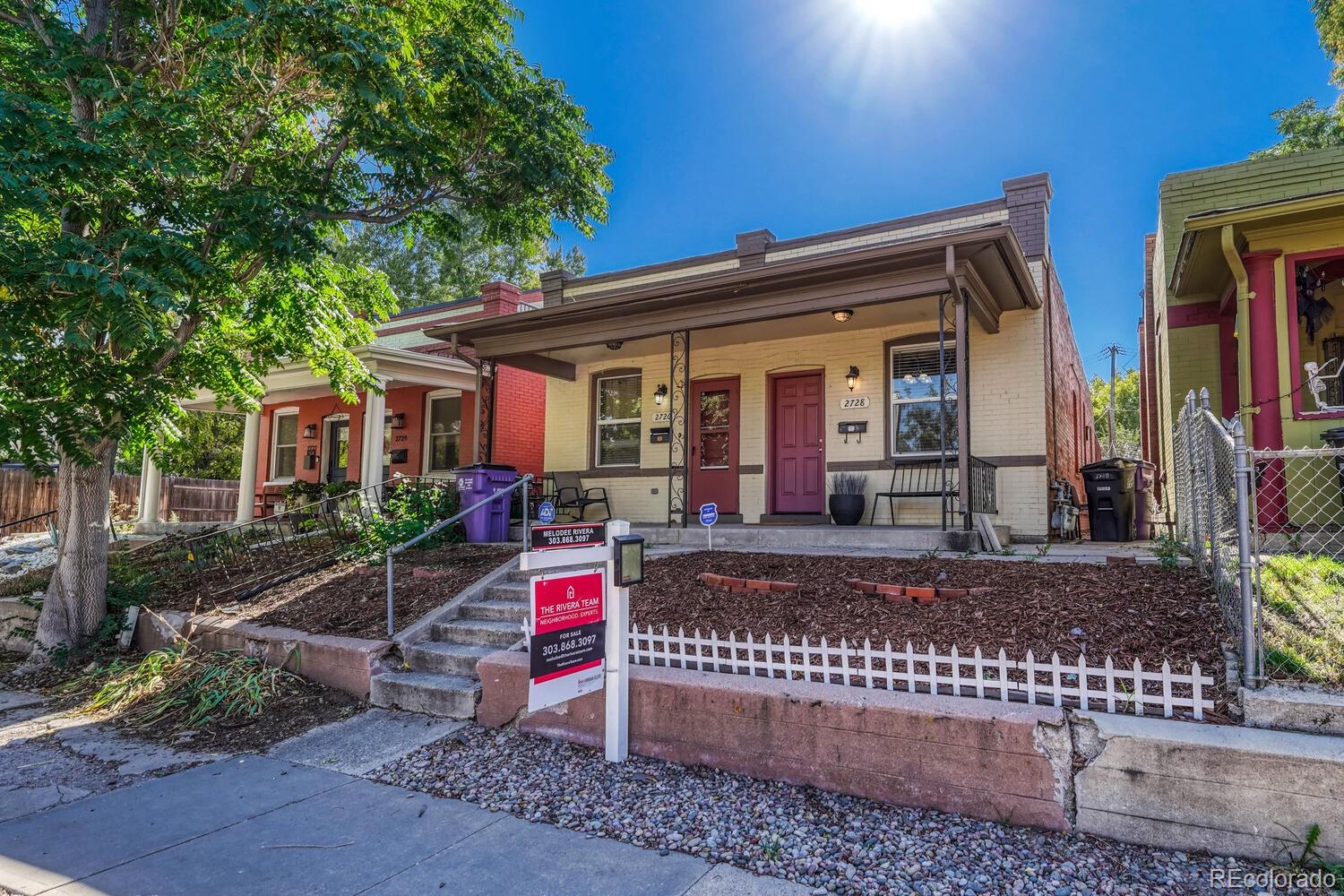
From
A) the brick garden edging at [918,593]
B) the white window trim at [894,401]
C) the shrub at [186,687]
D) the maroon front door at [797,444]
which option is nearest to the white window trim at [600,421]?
the maroon front door at [797,444]

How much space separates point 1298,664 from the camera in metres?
3.10

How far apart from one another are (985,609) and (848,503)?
467cm

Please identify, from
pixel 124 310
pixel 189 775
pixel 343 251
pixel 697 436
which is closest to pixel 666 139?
pixel 697 436

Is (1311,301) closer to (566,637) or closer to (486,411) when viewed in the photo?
(566,637)

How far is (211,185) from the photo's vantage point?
6.25 metres

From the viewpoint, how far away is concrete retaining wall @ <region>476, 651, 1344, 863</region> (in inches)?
104

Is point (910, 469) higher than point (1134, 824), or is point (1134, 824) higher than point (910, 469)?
point (910, 469)

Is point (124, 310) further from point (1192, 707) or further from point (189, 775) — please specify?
point (1192, 707)

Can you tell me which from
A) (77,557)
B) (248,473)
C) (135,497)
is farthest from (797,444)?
(135,497)

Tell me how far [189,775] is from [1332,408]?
9355mm

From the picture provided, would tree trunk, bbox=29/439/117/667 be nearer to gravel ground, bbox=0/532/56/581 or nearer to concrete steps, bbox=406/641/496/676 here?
gravel ground, bbox=0/532/56/581

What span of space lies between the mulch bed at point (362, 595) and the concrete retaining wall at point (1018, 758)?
10.3 feet

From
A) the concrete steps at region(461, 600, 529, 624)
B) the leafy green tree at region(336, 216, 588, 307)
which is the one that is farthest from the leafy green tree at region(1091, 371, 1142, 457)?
the concrete steps at region(461, 600, 529, 624)

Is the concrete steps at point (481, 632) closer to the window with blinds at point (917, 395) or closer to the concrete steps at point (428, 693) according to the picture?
the concrete steps at point (428, 693)
